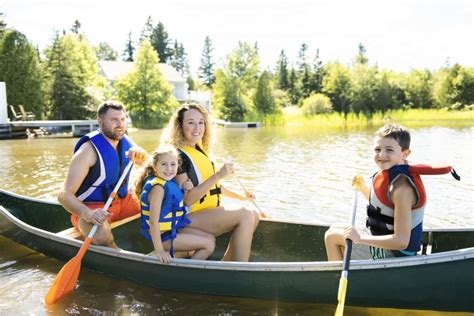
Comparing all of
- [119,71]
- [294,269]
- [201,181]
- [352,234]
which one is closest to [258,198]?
[201,181]

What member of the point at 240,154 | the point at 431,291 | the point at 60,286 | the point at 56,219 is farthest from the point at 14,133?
the point at 431,291

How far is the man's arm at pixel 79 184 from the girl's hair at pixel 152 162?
0.35 meters

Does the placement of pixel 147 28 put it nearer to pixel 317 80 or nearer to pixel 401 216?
pixel 317 80

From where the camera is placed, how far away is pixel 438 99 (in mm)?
47062

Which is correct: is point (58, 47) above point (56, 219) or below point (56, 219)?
above

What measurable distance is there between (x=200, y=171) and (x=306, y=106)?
35.6 meters

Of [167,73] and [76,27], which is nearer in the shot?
[167,73]

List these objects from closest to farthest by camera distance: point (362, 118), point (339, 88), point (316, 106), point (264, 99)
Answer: point (316, 106), point (362, 118), point (264, 99), point (339, 88)

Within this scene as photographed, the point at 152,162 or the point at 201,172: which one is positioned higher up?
the point at 152,162

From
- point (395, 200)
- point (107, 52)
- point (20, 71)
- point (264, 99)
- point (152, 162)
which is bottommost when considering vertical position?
point (395, 200)

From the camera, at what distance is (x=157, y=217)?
343 centimetres

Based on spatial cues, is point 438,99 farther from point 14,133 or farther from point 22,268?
point 22,268

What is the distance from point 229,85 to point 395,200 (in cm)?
3813

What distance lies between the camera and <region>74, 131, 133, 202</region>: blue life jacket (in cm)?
402
